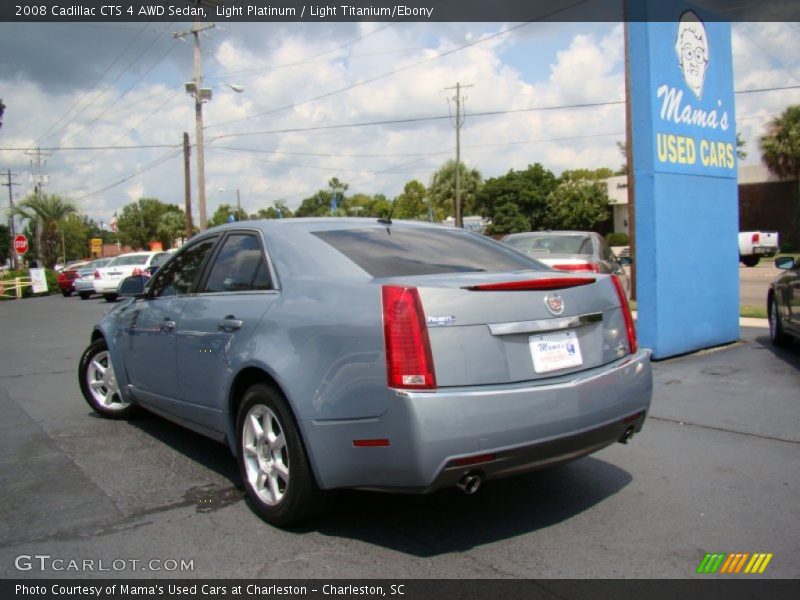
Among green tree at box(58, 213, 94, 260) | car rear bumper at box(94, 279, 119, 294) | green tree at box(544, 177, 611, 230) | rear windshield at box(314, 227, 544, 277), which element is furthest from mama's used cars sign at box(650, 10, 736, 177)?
green tree at box(58, 213, 94, 260)

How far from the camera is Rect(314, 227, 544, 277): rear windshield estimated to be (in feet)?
12.2

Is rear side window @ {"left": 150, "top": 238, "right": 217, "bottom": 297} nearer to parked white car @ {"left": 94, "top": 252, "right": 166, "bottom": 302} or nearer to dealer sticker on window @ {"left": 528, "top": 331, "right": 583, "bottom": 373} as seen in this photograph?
dealer sticker on window @ {"left": 528, "top": 331, "right": 583, "bottom": 373}

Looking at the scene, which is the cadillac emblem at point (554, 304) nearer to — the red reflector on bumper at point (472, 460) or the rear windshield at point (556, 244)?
the red reflector on bumper at point (472, 460)

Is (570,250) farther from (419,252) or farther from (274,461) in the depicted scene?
(274,461)

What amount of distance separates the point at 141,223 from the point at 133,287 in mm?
85119

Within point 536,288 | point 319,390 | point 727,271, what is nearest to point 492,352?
point 536,288

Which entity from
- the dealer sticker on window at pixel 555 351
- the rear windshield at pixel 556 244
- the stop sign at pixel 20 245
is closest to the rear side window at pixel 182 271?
the dealer sticker on window at pixel 555 351

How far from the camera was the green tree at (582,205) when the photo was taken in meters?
53.6

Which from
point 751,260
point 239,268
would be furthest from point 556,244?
point 751,260

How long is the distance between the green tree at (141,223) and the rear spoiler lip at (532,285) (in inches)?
3391

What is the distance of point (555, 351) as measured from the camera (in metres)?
3.33
